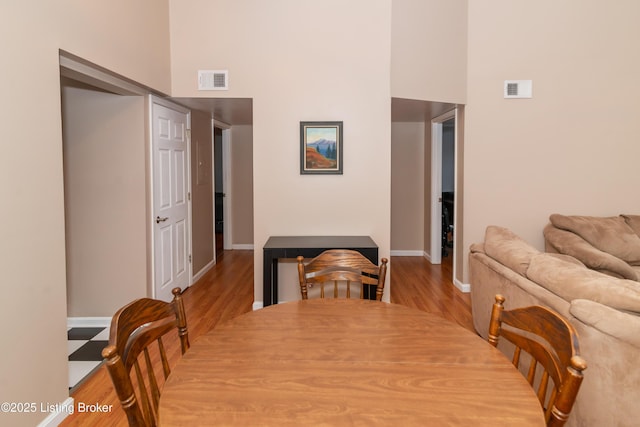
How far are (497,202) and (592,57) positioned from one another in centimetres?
183

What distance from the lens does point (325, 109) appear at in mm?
3896

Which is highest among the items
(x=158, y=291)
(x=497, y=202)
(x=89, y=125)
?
(x=89, y=125)

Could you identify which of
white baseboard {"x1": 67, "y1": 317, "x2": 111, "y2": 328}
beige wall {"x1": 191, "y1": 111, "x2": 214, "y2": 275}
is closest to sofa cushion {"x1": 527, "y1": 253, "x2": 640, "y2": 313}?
white baseboard {"x1": 67, "y1": 317, "x2": 111, "y2": 328}

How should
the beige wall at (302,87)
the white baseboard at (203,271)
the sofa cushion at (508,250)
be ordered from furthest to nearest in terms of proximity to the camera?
the white baseboard at (203,271)
the beige wall at (302,87)
the sofa cushion at (508,250)

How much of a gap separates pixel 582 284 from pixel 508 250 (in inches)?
33.6

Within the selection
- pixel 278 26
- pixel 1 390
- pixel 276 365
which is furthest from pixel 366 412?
pixel 278 26

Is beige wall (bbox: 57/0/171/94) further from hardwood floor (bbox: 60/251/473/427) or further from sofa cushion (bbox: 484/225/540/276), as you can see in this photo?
sofa cushion (bbox: 484/225/540/276)

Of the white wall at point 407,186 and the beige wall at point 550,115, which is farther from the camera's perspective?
the white wall at point 407,186

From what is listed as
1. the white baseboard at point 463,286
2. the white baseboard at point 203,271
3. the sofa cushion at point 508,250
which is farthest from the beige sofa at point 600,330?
the white baseboard at point 203,271

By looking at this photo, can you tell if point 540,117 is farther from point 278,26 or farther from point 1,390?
point 1,390

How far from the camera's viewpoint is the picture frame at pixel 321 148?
3895 millimetres

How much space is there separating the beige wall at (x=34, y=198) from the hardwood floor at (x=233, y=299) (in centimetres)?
26

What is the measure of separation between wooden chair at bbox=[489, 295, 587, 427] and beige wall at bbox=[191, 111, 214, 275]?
4065 mm

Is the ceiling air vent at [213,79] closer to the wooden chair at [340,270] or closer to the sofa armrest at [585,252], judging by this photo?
the wooden chair at [340,270]
